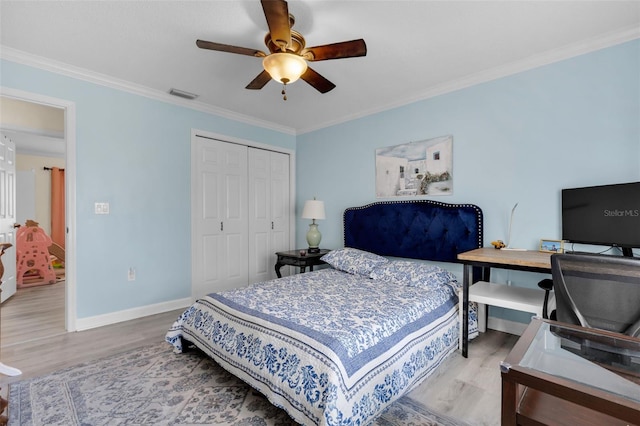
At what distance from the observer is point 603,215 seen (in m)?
2.13

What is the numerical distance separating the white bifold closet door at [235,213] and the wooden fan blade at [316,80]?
6.57 feet

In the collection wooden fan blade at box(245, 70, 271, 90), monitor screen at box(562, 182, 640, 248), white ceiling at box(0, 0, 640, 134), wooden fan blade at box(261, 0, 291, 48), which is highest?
white ceiling at box(0, 0, 640, 134)

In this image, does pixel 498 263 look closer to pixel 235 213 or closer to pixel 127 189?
pixel 235 213

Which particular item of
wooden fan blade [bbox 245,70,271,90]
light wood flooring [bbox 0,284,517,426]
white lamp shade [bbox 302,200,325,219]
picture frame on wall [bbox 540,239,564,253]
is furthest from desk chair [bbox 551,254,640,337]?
white lamp shade [bbox 302,200,325,219]

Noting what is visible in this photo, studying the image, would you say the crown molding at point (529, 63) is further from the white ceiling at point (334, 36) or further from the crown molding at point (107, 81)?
the crown molding at point (107, 81)

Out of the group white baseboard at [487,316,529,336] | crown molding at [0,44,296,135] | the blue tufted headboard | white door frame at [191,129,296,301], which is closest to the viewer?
crown molding at [0,44,296,135]

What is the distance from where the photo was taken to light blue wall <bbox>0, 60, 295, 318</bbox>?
287 cm

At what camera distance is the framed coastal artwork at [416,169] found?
315cm

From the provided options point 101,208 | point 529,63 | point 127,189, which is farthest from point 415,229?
point 101,208

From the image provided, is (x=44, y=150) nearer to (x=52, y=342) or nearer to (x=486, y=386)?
(x=52, y=342)

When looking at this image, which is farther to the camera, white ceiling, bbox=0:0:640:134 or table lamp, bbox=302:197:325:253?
Answer: table lamp, bbox=302:197:325:253

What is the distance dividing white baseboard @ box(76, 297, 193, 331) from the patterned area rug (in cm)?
88

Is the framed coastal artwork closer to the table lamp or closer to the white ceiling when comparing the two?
the white ceiling

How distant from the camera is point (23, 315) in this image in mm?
3271
